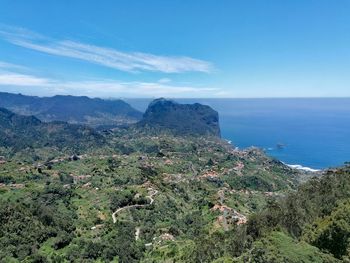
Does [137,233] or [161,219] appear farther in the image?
[161,219]

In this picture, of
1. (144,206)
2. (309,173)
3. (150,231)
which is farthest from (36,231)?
(309,173)

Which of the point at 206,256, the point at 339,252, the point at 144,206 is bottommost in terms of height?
the point at 144,206

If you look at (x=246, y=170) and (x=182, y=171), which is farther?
(x=246, y=170)

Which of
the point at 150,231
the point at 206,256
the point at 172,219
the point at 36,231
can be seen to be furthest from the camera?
the point at 172,219

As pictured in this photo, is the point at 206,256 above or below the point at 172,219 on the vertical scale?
above

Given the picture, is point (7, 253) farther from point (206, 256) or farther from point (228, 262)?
point (228, 262)

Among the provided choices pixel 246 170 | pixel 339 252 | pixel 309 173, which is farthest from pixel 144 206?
pixel 309 173

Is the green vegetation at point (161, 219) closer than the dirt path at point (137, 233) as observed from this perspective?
Yes

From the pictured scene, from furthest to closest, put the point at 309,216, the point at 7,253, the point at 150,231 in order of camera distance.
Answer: the point at 150,231 < the point at 7,253 < the point at 309,216

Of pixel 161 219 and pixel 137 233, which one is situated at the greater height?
pixel 137 233

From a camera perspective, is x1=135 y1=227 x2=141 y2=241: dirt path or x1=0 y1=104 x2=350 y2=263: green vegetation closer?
x1=0 y1=104 x2=350 y2=263: green vegetation
